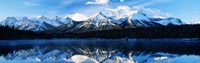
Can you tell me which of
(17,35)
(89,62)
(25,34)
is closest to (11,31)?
(17,35)

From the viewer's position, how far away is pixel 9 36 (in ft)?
491

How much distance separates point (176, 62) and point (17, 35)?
13179cm

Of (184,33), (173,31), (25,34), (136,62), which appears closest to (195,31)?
(184,33)

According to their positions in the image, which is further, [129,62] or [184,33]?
[184,33]

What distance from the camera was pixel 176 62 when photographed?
121 ft

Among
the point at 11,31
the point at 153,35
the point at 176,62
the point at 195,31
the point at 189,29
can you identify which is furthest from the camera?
the point at 153,35

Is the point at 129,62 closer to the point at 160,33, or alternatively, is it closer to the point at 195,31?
the point at 195,31

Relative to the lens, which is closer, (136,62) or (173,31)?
(136,62)

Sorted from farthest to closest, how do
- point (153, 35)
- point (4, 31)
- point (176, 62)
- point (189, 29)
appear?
point (153, 35) → point (189, 29) → point (4, 31) → point (176, 62)

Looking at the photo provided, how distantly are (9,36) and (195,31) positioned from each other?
260ft

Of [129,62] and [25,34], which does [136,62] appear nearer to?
[129,62]

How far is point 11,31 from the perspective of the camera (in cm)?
15700

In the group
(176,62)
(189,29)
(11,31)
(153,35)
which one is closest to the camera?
(176,62)

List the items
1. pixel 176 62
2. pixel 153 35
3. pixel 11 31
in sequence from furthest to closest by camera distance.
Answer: pixel 153 35 → pixel 11 31 → pixel 176 62
